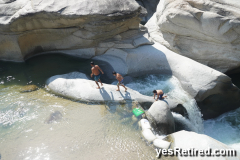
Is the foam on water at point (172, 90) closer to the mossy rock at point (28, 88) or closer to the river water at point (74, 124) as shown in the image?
the river water at point (74, 124)

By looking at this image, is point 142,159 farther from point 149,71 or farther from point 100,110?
point 149,71

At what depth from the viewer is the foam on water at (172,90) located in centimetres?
606

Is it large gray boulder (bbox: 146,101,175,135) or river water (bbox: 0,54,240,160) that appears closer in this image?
river water (bbox: 0,54,240,160)

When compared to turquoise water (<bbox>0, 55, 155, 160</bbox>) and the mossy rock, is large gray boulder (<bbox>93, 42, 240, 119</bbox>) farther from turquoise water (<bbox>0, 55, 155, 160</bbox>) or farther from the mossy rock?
the mossy rock

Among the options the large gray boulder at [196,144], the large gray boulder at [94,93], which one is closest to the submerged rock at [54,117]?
the large gray boulder at [94,93]

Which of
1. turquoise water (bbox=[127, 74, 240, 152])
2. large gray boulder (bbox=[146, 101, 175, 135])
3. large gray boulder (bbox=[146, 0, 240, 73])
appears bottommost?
turquoise water (bbox=[127, 74, 240, 152])

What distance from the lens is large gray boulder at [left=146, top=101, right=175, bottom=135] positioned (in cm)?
500

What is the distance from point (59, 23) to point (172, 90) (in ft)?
16.7

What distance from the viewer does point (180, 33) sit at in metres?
8.65

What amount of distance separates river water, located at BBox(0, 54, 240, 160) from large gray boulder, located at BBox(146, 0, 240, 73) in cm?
233

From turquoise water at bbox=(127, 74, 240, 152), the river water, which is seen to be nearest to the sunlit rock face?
the river water

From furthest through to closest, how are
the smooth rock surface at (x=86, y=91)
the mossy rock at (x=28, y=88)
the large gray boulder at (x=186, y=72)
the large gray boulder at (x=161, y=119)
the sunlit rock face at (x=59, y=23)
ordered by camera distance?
the sunlit rock face at (x=59, y=23) < the mossy rock at (x=28, y=88) < the large gray boulder at (x=186, y=72) < the smooth rock surface at (x=86, y=91) < the large gray boulder at (x=161, y=119)

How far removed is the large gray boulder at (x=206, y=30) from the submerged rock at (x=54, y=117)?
19.9ft

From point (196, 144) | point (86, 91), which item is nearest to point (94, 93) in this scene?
point (86, 91)
